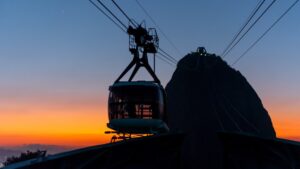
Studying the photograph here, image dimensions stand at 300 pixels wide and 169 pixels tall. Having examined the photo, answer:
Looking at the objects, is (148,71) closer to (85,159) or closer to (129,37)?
(129,37)

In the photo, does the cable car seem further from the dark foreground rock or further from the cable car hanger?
the dark foreground rock

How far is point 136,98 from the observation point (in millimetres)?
36312

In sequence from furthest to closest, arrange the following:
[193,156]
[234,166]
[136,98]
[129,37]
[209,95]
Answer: [209,95], [193,156], [234,166], [129,37], [136,98]

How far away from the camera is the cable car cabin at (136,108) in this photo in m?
35.5

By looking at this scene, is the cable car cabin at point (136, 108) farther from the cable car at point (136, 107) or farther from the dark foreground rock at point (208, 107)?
the dark foreground rock at point (208, 107)

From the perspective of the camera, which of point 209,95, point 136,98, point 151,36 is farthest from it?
point 209,95

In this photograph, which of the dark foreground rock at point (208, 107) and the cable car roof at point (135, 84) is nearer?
the cable car roof at point (135, 84)

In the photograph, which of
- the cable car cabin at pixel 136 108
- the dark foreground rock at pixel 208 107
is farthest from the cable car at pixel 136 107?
the dark foreground rock at pixel 208 107

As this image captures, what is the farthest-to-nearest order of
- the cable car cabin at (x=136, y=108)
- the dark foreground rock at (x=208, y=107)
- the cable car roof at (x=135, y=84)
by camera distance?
1. the dark foreground rock at (x=208, y=107)
2. the cable car roof at (x=135, y=84)
3. the cable car cabin at (x=136, y=108)

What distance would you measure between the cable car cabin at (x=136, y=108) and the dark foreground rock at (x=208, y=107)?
95.4 feet

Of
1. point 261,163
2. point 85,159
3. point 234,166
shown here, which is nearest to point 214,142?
point 234,166

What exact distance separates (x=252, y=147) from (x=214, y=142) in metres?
19.9

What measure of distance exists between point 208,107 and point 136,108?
42.7 meters

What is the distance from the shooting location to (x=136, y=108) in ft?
118
